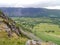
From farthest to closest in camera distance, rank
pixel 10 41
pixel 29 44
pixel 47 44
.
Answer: pixel 10 41, pixel 47 44, pixel 29 44

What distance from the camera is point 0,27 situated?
184 ft

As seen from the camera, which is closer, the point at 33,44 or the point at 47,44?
the point at 33,44

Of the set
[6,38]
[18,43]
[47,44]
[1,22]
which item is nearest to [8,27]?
[1,22]

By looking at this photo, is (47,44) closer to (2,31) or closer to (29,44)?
(29,44)

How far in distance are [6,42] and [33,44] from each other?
9.39m

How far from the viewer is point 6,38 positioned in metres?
52.3

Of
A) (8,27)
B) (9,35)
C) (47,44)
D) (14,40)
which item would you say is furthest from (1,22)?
(47,44)

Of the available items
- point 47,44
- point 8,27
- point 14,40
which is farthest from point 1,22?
point 47,44

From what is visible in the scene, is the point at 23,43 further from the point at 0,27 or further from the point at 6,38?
the point at 0,27

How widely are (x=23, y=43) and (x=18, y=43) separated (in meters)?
1.69

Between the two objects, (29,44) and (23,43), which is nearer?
(29,44)

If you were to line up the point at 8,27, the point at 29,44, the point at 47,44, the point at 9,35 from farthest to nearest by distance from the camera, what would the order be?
the point at 8,27, the point at 9,35, the point at 47,44, the point at 29,44

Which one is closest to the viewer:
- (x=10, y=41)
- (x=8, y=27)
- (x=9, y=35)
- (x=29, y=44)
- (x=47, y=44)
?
(x=29, y=44)

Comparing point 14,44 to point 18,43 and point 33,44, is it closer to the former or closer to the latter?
point 18,43
